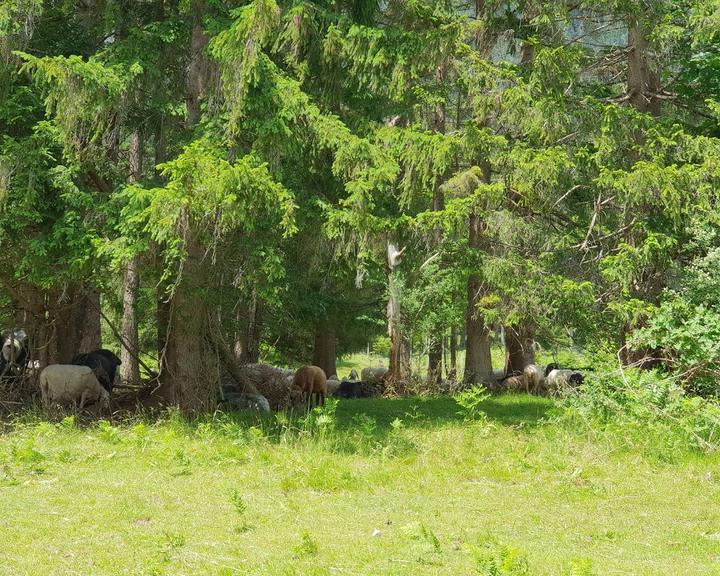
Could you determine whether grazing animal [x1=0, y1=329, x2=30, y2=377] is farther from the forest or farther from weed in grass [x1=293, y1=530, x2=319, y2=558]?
weed in grass [x1=293, y1=530, x2=319, y2=558]

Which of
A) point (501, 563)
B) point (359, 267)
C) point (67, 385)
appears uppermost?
point (359, 267)

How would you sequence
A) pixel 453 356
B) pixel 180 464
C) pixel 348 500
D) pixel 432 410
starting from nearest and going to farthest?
pixel 348 500 → pixel 180 464 → pixel 432 410 → pixel 453 356

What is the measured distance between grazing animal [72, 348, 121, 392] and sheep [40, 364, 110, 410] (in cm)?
Result: 83

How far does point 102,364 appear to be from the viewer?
1603 cm

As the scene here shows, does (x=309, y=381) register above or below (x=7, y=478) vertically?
above

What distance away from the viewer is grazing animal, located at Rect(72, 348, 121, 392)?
51.3 ft

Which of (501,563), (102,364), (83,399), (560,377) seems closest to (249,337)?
(102,364)

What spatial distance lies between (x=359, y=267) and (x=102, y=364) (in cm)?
527

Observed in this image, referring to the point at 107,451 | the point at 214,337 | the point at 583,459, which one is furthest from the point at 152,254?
the point at 583,459

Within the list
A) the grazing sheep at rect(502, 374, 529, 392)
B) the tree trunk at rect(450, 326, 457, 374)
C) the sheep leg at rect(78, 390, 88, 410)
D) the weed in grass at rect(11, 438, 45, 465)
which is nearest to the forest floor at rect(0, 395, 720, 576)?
the weed in grass at rect(11, 438, 45, 465)

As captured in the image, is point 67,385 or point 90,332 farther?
point 90,332

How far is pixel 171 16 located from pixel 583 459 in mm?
9388

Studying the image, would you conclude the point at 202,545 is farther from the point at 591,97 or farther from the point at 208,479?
the point at 591,97

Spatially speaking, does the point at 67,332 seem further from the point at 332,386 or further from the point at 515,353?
the point at 515,353
